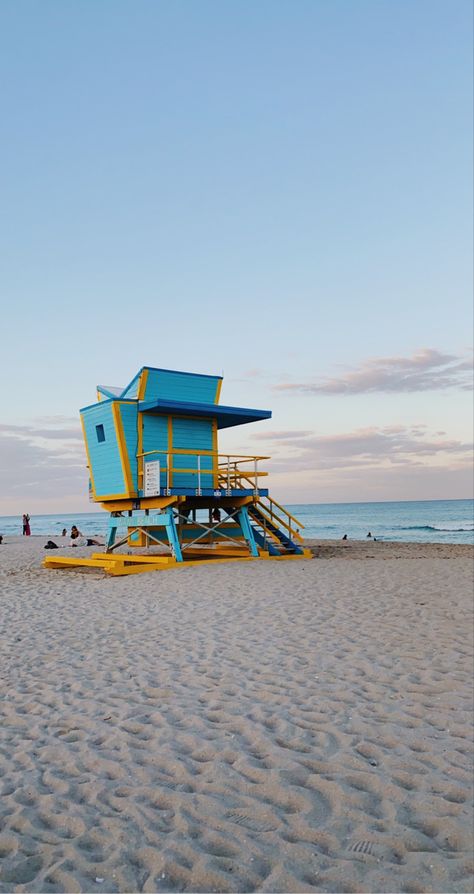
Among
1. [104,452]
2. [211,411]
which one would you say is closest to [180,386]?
[211,411]

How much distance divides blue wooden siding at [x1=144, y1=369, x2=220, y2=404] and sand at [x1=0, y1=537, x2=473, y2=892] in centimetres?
902

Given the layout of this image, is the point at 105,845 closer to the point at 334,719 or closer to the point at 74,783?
the point at 74,783

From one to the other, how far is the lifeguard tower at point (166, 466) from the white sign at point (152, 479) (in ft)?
0.09

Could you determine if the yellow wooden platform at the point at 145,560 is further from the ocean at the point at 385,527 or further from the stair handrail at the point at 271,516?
the ocean at the point at 385,527

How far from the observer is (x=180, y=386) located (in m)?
18.9

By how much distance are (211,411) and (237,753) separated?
13.7 metres

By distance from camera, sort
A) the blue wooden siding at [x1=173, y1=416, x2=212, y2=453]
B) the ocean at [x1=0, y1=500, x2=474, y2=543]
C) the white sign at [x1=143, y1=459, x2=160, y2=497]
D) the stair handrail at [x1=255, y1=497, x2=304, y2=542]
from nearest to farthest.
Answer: the white sign at [x1=143, y1=459, x2=160, y2=497] → the blue wooden siding at [x1=173, y1=416, x2=212, y2=453] → the stair handrail at [x1=255, y1=497, x2=304, y2=542] → the ocean at [x1=0, y1=500, x2=474, y2=543]

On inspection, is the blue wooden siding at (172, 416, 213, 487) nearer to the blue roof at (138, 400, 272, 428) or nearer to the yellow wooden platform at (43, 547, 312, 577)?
the blue roof at (138, 400, 272, 428)

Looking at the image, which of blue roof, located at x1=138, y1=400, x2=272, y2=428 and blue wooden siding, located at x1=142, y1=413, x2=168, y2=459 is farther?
blue wooden siding, located at x1=142, y1=413, x2=168, y2=459

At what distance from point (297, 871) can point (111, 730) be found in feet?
8.10

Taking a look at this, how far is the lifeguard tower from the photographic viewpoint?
58.4 feet

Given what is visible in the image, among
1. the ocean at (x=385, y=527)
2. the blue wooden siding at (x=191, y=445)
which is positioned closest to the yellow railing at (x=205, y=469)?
the blue wooden siding at (x=191, y=445)

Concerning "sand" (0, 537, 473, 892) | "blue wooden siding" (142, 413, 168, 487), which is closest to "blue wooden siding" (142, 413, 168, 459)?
"blue wooden siding" (142, 413, 168, 487)

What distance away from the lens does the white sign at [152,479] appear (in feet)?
56.5
